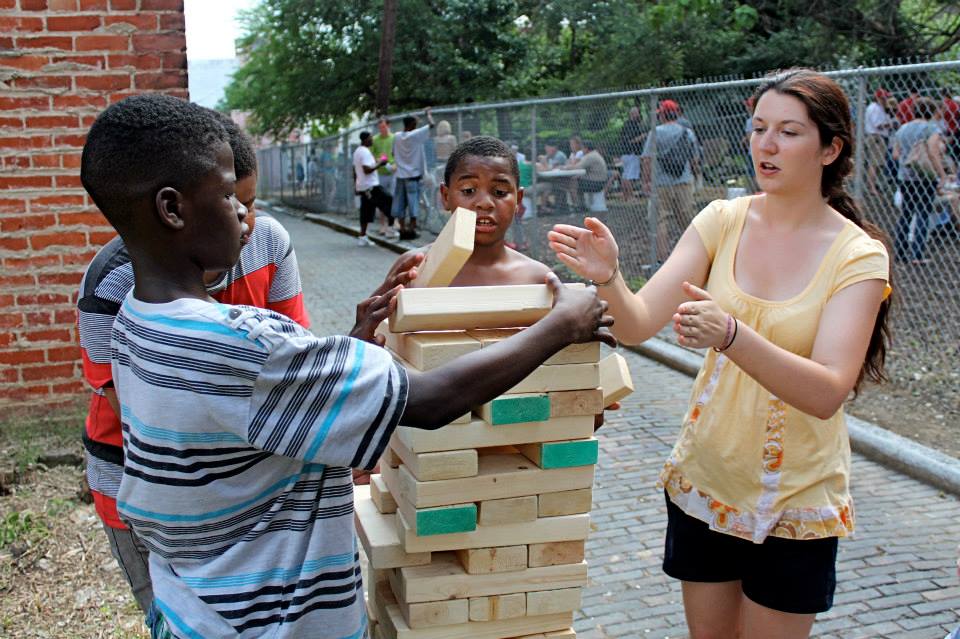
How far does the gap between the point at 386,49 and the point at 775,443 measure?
73.5 feet

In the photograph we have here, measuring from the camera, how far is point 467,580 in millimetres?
2289

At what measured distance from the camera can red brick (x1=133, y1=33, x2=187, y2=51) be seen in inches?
204

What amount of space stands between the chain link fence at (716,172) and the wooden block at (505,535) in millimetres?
5076

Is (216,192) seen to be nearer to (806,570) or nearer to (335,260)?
(806,570)

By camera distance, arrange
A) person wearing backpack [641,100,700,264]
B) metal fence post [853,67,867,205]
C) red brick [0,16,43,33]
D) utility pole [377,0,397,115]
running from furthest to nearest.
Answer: utility pole [377,0,397,115], person wearing backpack [641,100,700,264], metal fence post [853,67,867,205], red brick [0,16,43,33]

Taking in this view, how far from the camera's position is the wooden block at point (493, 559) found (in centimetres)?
229

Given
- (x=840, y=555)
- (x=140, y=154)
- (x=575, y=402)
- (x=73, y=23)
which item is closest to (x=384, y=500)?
(x=575, y=402)

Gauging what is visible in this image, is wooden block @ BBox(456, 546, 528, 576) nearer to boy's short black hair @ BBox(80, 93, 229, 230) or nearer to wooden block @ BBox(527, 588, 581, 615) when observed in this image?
wooden block @ BBox(527, 588, 581, 615)

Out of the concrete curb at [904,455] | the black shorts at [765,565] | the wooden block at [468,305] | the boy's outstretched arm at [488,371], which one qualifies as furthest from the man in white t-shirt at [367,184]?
the boy's outstretched arm at [488,371]

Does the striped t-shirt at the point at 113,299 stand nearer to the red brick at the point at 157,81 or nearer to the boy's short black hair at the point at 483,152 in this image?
the boy's short black hair at the point at 483,152

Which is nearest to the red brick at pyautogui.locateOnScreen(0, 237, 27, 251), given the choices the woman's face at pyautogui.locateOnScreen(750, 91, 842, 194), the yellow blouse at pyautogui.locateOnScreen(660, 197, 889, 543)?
the yellow blouse at pyautogui.locateOnScreen(660, 197, 889, 543)

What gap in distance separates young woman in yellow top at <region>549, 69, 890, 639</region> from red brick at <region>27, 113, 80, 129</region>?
12.4 feet

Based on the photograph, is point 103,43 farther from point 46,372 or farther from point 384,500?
point 384,500

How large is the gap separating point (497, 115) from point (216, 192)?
12429 mm
